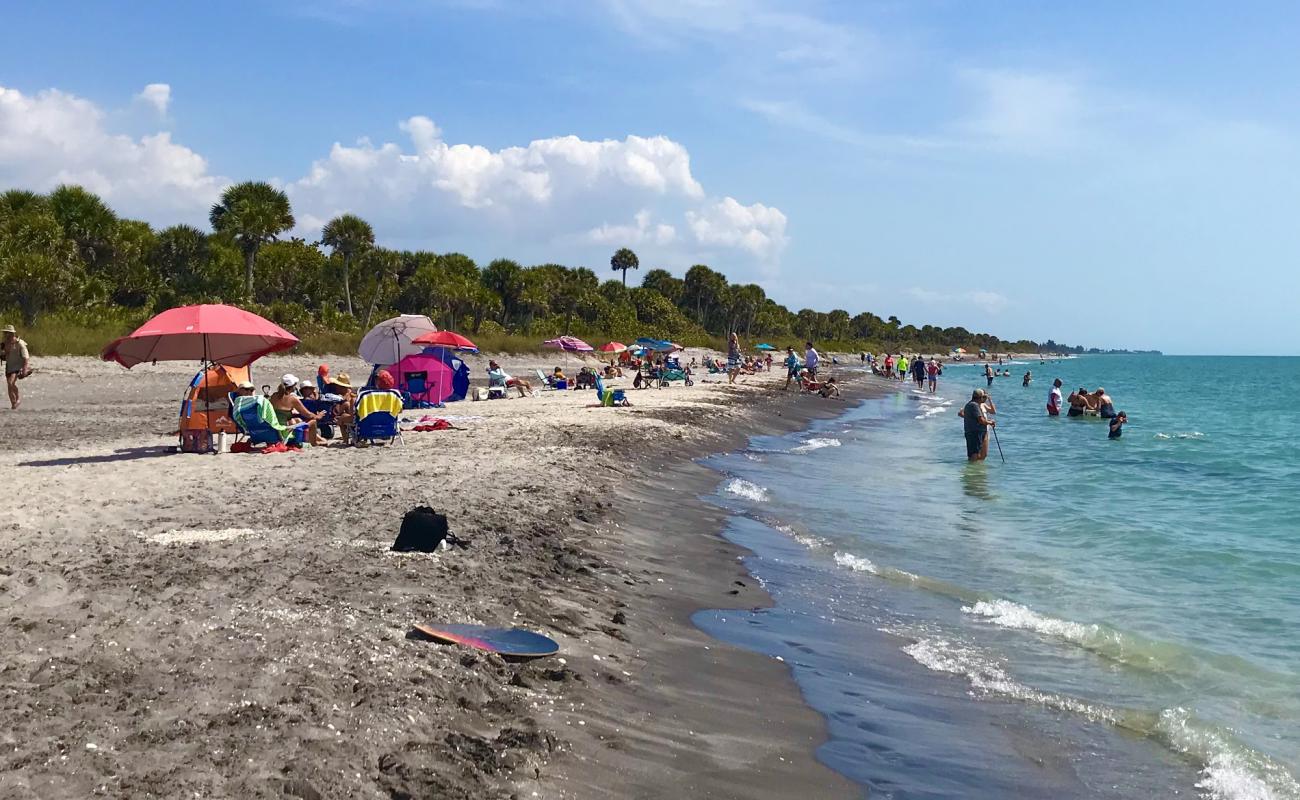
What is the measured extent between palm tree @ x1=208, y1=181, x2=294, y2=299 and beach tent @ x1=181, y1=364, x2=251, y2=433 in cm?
3682

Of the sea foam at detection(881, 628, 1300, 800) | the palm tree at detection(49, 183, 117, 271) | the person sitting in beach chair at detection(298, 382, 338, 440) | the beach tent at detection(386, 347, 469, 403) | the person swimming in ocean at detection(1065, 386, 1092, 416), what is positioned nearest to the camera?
the sea foam at detection(881, 628, 1300, 800)

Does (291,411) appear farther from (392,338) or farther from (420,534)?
(420,534)

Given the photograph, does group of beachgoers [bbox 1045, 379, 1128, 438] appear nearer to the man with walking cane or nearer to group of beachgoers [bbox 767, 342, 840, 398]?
group of beachgoers [bbox 767, 342, 840, 398]

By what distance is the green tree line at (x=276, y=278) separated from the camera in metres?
38.2

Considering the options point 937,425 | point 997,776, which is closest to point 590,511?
point 997,776

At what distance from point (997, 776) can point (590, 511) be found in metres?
6.10

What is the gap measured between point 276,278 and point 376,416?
137 ft

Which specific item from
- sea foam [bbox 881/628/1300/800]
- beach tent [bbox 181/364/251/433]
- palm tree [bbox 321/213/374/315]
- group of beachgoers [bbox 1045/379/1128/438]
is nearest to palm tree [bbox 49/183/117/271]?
palm tree [bbox 321/213/374/315]

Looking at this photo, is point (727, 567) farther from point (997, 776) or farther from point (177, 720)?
point (177, 720)

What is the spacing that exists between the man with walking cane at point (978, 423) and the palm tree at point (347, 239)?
44157 millimetres

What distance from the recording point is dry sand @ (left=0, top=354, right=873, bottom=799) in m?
3.91

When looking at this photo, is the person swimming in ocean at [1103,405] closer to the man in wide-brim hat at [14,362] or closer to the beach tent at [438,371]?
the beach tent at [438,371]

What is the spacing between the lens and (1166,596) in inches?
374

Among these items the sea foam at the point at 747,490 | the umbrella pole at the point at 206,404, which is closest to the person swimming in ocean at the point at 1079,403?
the sea foam at the point at 747,490
